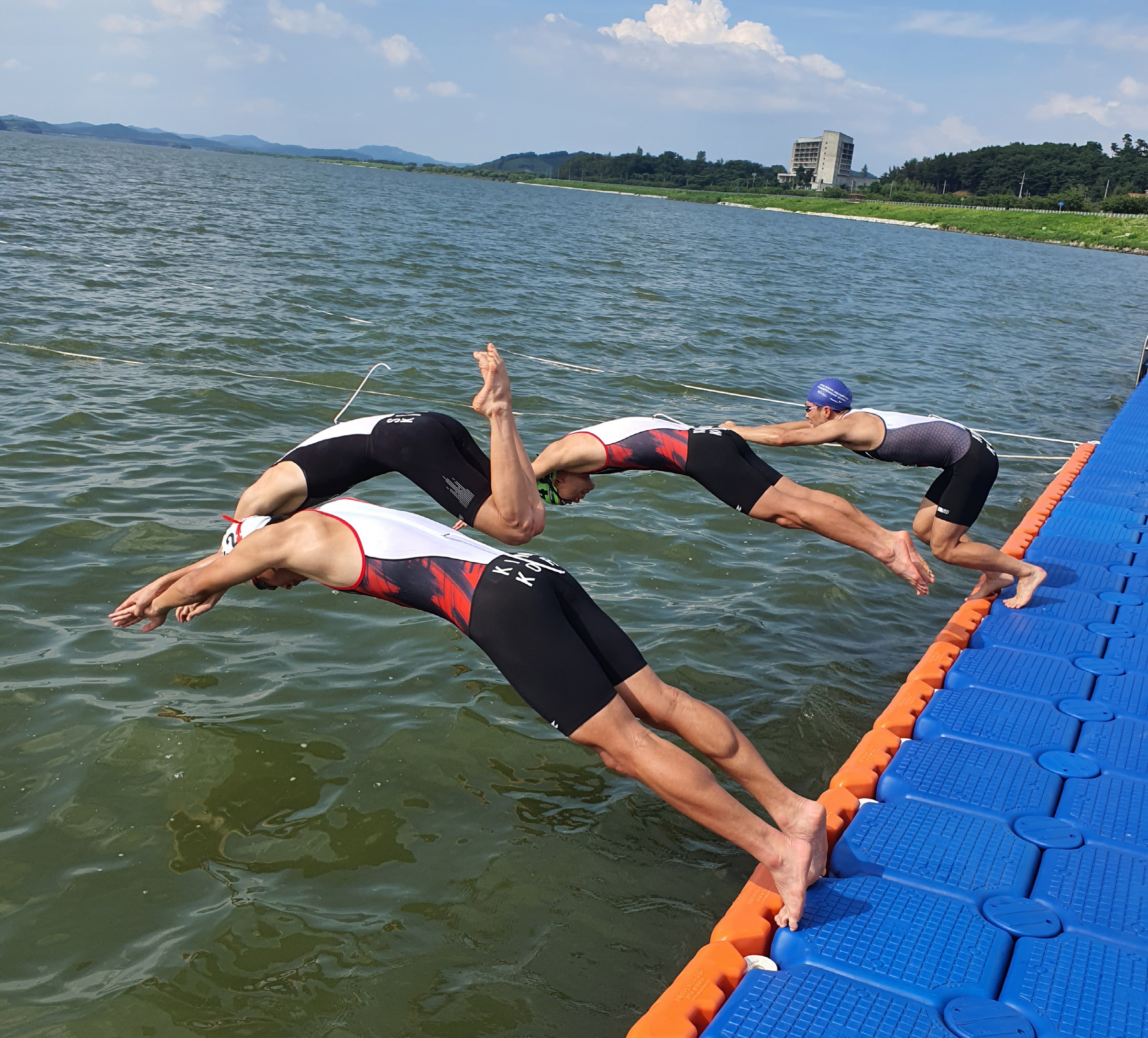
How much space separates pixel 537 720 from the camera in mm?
6055

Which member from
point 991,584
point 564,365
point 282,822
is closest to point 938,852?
point 282,822

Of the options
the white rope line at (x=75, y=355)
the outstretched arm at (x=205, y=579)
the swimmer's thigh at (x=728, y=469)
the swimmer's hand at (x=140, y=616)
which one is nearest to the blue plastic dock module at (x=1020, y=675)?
the swimmer's thigh at (x=728, y=469)

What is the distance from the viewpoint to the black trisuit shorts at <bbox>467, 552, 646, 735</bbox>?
3.48 meters

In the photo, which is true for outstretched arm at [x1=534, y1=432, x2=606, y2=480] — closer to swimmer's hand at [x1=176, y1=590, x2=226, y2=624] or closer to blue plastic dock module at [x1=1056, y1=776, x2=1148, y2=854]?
swimmer's hand at [x1=176, y1=590, x2=226, y2=624]

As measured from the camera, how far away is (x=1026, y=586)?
6867mm

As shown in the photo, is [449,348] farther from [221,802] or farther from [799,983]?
[799,983]

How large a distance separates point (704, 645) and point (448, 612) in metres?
3.76

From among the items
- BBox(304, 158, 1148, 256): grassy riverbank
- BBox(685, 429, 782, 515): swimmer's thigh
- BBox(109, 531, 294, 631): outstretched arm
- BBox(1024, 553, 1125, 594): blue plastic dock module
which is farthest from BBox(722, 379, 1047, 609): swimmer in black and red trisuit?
BBox(304, 158, 1148, 256): grassy riverbank

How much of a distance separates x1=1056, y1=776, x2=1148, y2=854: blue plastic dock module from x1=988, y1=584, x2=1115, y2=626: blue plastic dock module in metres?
2.16

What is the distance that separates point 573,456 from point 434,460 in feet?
5.07

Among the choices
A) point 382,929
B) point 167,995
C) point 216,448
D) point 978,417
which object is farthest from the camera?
point 978,417

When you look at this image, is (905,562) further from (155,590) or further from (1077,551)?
(155,590)

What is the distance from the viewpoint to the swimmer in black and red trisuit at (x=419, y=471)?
479cm

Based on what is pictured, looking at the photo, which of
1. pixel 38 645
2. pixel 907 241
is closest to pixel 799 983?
pixel 38 645
